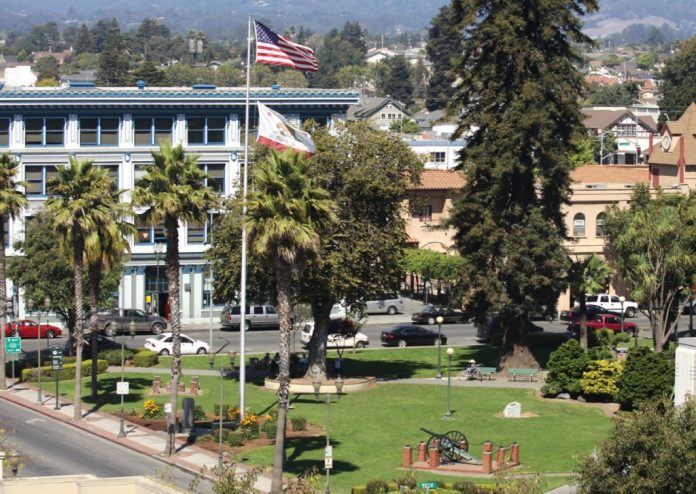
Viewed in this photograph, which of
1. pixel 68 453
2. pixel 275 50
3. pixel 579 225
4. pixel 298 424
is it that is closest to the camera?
pixel 68 453

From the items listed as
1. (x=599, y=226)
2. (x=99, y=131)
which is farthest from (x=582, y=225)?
(x=99, y=131)

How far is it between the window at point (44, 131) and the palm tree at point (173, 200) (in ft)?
127

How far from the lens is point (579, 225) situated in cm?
10412

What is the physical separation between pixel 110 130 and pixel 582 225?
3331 cm

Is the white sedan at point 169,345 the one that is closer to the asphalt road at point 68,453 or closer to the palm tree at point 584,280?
the asphalt road at point 68,453

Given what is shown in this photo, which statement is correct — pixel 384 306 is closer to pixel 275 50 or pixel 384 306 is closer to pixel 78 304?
pixel 78 304

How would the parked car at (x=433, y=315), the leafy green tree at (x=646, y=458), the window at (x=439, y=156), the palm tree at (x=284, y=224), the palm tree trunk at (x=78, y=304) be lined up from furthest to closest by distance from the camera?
the window at (x=439, y=156), the parked car at (x=433, y=315), the palm tree trunk at (x=78, y=304), the palm tree at (x=284, y=224), the leafy green tree at (x=646, y=458)

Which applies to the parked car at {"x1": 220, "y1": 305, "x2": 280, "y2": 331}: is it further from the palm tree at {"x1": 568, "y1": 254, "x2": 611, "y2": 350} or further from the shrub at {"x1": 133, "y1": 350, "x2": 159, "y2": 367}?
the palm tree at {"x1": 568, "y1": 254, "x2": 611, "y2": 350}

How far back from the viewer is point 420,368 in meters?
81.6

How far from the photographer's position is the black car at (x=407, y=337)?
9000 cm

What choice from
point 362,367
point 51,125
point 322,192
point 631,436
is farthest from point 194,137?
point 631,436

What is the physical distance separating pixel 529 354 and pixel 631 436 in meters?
36.5

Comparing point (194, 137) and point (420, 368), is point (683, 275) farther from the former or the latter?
point (194, 137)

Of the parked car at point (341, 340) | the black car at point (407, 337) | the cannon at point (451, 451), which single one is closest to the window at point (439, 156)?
the black car at point (407, 337)
